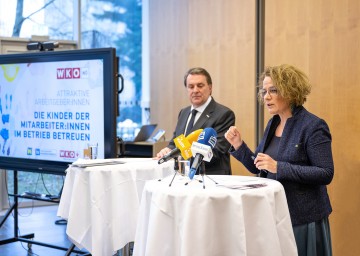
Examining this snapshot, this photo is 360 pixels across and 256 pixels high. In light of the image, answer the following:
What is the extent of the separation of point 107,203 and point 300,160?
1.53 metres

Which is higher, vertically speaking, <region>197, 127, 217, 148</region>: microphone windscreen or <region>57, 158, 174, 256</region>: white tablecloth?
<region>197, 127, 217, 148</region>: microphone windscreen

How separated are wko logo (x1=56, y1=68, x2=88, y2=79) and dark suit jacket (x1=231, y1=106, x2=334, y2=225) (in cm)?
248

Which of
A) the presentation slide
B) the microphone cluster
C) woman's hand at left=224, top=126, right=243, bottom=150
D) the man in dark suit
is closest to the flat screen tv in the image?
the presentation slide

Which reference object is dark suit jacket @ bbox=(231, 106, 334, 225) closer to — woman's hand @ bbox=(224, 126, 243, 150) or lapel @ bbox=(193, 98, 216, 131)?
woman's hand @ bbox=(224, 126, 243, 150)

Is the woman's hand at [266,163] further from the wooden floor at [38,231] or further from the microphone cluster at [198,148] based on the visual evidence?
the wooden floor at [38,231]

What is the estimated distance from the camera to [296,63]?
507 centimetres

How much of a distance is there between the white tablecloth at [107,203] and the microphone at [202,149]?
113 cm

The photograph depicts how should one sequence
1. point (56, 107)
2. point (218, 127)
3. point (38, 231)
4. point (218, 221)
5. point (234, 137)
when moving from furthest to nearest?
point (38, 231) < point (56, 107) < point (218, 127) < point (234, 137) < point (218, 221)

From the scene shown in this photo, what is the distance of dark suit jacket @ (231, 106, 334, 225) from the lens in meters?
3.00

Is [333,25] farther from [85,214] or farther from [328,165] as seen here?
[85,214]

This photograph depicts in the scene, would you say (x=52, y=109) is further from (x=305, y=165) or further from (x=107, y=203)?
(x=305, y=165)

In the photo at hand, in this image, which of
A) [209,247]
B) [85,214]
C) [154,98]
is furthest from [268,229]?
[154,98]

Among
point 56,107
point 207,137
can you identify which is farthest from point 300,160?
point 56,107

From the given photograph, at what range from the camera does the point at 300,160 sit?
309cm
